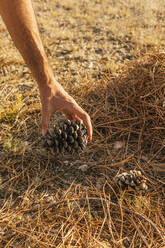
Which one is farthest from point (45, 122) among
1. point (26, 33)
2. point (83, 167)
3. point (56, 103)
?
point (26, 33)

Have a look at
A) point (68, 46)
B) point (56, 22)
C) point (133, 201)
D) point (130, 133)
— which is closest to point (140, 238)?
point (133, 201)

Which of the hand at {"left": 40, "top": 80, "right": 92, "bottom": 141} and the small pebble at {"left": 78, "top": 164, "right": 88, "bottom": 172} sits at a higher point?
the hand at {"left": 40, "top": 80, "right": 92, "bottom": 141}

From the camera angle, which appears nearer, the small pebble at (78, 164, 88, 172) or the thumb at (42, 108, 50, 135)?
the thumb at (42, 108, 50, 135)

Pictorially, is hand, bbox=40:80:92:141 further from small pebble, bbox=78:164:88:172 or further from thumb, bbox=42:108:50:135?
small pebble, bbox=78:164:88:172

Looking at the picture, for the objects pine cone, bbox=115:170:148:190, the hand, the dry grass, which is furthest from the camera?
the hand

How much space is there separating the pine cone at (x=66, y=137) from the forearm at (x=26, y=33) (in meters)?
0.33

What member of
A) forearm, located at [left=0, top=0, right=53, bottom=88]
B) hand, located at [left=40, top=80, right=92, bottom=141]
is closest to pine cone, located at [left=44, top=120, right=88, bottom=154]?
hand, located at [left=40, top=80, right=92, bottom=141]

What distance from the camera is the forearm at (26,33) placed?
5.42ft

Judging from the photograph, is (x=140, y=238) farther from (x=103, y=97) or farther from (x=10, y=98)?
(x=10, y=98)

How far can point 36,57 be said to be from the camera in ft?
5.68

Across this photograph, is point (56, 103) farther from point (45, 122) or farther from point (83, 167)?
point (83, 167)

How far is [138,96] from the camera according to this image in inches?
86.4

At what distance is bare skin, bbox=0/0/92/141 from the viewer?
→ 1.68m

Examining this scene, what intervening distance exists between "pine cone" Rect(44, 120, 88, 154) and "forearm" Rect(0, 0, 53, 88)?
326mm
